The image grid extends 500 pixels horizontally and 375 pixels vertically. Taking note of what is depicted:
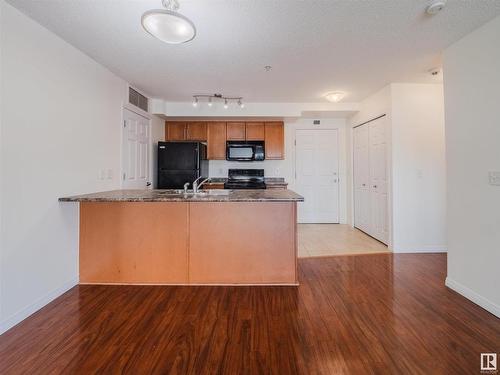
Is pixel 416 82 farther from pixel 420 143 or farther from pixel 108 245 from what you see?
pixel 108 245

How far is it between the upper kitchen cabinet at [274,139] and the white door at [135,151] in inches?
85.0

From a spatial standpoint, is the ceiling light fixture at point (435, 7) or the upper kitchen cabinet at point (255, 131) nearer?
the ceiling light fixture at point (435, 7)

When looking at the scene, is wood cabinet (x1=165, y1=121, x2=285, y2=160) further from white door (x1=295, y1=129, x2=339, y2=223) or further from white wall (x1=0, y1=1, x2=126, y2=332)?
white wall (x1=0, y1=1, x2=126, y2=332)

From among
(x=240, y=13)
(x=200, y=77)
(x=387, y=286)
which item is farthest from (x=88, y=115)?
(x=387, y=286)

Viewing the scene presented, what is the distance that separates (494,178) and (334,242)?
225cm

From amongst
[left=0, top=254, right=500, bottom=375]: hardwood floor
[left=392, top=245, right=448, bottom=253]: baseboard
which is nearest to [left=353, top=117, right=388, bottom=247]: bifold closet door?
[left=392, top=245, right=448, bottom=253]: baseboard

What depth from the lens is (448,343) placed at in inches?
63.4

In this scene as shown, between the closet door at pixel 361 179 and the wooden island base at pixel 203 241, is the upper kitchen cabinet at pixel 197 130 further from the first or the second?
the closet door at pixel 361 179

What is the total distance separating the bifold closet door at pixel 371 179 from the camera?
3785 mm

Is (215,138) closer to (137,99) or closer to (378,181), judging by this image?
(137,99)

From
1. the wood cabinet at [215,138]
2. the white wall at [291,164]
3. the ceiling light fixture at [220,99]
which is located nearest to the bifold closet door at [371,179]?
the white wall at [291,164]

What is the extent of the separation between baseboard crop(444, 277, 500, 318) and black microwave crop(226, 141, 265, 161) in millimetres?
3316

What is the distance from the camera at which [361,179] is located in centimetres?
457

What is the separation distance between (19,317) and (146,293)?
89 cm
